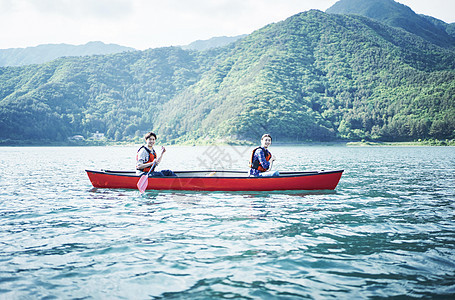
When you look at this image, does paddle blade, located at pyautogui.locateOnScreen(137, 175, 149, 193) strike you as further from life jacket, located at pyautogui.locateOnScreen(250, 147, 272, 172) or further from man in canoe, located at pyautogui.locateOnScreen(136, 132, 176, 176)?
life jacket, located at pyautogui.locateOnScreen(250, 147, 272, 172)

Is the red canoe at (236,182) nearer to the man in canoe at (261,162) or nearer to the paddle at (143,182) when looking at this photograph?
the paddle at (143,182)

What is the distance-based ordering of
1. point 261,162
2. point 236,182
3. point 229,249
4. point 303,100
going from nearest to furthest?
point 229,249 < point 261,162 < point 236,182 < point 303,100

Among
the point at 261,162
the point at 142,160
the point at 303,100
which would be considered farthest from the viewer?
the point at 303,100

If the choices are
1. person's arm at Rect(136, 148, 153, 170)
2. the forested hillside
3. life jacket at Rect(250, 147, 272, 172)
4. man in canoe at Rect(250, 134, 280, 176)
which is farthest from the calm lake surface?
the forested hillside

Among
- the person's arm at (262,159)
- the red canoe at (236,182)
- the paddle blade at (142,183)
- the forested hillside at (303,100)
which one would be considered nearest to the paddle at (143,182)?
the paddle blade at (142,183)

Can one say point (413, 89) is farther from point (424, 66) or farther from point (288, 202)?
point (288, 202)

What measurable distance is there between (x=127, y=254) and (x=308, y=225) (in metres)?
4.47

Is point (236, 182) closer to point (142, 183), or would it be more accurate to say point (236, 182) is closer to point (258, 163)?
point (258, 163)

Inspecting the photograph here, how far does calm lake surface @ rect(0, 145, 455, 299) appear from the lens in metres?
5.12

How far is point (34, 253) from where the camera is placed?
6.69 metres

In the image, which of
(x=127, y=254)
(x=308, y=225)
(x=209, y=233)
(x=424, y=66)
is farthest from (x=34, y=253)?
(x=424, y=66)

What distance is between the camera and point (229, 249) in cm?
681

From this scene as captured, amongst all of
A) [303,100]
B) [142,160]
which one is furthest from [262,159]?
[303,100]

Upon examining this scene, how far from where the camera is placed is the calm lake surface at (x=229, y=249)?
512 centimetres
